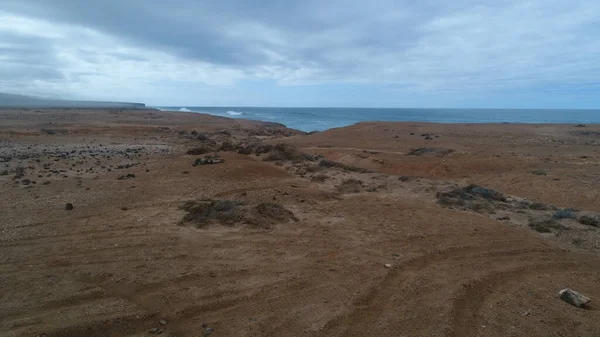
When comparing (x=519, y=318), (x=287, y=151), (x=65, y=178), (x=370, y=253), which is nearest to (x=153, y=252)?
(x=370, y=253)

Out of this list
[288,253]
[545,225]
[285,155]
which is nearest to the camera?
[288,253]

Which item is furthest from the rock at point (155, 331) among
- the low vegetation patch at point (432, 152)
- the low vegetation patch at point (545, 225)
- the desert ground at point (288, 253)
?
the low vegetation patch at point (432, 152)

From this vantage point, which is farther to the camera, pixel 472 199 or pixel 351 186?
pixel 351 186

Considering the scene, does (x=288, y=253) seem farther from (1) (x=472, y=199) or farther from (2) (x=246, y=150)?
(2) (x=246, y=150)

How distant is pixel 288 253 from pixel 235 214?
234 centimetres

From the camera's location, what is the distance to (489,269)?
20.9 ft

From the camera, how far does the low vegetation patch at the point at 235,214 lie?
8.39 meters

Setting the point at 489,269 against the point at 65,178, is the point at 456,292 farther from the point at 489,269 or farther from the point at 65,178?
the point at 65,178

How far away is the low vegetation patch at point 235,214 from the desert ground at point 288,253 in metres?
0.05

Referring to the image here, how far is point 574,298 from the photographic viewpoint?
5211 mm

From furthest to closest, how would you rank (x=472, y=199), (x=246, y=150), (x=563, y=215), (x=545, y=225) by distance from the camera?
(x=246, y=150) < (x=472, y=199) < (x=563, y=215) < (x=545, y=225)

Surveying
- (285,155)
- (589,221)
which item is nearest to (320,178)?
(285,155)

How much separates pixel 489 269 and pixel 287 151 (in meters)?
13.7

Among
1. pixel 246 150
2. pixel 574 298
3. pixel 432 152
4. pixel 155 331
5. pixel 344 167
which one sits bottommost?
pixel 155 331
